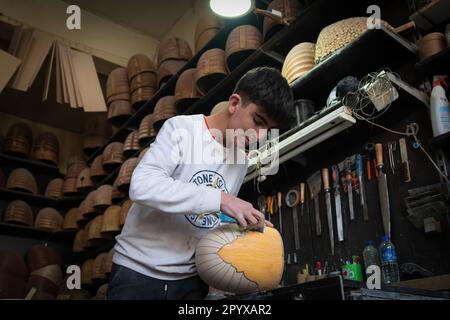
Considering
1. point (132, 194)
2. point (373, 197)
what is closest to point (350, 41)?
point (373, 197)

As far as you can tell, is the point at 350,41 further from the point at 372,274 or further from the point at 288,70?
the point at 372,274

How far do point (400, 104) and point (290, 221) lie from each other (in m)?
0.89

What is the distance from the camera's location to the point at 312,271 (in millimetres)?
2320

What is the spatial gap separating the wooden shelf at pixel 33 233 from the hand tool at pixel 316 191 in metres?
3.52

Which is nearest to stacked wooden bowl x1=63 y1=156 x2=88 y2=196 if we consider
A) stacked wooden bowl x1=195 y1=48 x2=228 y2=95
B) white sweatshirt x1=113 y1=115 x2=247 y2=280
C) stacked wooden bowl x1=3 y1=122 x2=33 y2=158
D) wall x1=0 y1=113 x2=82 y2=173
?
stacked wooden bowl x1=3 y1=122 x2=33 y2=158

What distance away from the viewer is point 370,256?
202cm

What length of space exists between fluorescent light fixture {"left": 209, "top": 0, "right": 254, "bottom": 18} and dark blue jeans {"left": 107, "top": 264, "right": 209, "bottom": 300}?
1.91 meters

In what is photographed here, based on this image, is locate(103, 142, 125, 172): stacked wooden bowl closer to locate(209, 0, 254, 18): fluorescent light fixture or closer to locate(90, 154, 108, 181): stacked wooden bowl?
locate(90, 154, 108, 181): stacked wooden bowl

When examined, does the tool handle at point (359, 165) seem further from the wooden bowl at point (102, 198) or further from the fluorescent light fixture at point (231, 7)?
the wooden bowl at point (102, 198)

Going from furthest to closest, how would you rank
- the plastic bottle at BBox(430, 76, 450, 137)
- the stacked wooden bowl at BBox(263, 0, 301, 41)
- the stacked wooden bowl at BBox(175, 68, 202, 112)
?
1. the stacked wooden bowl at BBox(175, 68, 202, 112)
2. the stacked wooden bowl at BBox(263, 0, 301, 41)
3. the plastic bottle at BBox(430, 76, 450, 137)

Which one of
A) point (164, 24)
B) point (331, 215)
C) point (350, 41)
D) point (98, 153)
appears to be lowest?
point (331, 215)

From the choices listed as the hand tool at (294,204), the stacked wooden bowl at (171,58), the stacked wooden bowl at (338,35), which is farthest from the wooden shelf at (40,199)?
the stacked wooden bowl at (338,35)

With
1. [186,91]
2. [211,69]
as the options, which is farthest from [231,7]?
[186,91]

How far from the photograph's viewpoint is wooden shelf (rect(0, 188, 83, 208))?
5.10 meters
